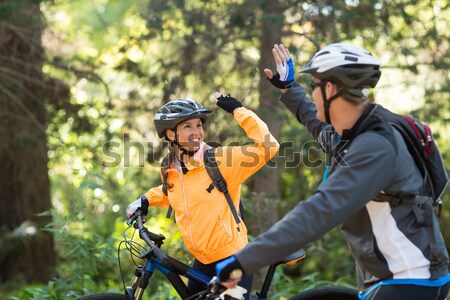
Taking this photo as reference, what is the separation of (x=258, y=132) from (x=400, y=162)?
1.54 metres

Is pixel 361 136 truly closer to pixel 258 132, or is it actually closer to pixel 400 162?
pixel 400 162

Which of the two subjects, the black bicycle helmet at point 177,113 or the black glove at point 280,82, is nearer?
the black glove at point 280,82

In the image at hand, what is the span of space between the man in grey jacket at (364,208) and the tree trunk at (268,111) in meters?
5.39

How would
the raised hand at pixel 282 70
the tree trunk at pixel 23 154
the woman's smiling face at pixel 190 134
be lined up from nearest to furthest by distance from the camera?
the raised hand at pixel 282 70 → the woman's smiling face at pixel 190 134 → the tree trunk at pixel 23 154

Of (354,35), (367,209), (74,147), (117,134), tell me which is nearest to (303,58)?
(354,35)

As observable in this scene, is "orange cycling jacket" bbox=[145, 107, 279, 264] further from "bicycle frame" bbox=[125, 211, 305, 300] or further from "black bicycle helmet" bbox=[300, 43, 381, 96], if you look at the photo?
"black bicycle helmet" bbox=[300, 43, 381, 96]

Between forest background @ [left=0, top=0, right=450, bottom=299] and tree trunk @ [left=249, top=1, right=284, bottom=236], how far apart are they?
0.02 meters

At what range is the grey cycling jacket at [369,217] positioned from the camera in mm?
2650

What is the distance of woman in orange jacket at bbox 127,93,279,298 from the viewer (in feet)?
13.8

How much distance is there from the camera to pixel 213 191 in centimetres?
432

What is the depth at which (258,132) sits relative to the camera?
4164 mm

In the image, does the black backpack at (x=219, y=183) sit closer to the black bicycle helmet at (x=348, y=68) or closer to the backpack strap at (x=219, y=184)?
the backpack strap at (x=219, y=184)

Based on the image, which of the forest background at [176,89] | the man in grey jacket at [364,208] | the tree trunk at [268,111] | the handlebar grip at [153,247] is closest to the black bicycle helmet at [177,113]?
the handlebar grip at [153,247]

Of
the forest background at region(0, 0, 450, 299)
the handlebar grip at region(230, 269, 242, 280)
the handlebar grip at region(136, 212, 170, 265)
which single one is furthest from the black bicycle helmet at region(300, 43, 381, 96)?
the forest background at region(0, 0, 450, 299)
